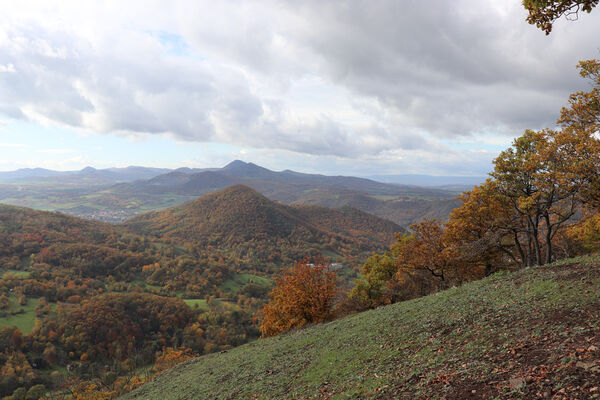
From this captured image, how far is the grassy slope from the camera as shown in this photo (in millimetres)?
7863

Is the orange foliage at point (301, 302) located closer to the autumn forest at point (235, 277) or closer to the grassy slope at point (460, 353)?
the autumn forest at point (235, 277)

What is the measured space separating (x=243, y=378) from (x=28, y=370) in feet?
309

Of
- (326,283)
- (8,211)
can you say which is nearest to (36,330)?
(326,283)

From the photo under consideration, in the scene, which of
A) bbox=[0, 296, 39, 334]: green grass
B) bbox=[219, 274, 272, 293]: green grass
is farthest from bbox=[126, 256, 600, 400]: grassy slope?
bbox=[219, 274, 272, 293]: green grass

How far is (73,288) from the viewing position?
120 metres

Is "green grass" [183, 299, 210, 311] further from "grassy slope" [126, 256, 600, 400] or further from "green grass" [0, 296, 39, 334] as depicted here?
"grassy slope" [126, 256, 600, 400]

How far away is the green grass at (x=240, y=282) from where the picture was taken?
15862 centimetres

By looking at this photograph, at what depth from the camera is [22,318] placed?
3698 inches

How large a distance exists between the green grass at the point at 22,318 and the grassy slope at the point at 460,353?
353 feet

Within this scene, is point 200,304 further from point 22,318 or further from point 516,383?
point 516,383

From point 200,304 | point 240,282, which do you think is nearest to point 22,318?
point 200,304

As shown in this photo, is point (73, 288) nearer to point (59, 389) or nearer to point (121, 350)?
point (121, 350)

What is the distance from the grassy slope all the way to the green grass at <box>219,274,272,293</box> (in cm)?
14359

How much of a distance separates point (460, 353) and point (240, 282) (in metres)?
167
